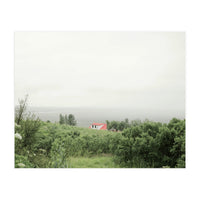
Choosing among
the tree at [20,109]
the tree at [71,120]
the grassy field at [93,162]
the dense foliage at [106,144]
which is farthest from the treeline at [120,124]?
Result: the tree at [20,109]

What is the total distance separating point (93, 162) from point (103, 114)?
0.90 meters

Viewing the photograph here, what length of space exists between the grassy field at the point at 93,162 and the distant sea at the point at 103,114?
639 mm

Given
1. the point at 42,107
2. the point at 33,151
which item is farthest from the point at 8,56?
the point at 33,151

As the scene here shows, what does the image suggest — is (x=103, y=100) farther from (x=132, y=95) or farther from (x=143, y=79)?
(x=143, y=79)

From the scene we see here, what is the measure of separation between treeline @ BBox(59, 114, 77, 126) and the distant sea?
0.06 meters

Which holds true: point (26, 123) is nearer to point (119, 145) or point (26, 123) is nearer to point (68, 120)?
point (68, 120)

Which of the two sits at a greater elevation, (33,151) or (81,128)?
(81,128)

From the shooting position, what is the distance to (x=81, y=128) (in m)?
3.86

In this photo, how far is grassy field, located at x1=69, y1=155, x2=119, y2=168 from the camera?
3744 millimetres

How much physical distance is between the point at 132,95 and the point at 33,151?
2.10 meters

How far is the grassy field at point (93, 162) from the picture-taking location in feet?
12.3

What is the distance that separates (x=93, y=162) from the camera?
12.3 feet

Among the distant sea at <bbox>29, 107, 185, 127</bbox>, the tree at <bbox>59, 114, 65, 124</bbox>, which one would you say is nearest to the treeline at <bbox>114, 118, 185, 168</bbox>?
the distant sea at <bbox>29, 107, 185, 127</bbox>

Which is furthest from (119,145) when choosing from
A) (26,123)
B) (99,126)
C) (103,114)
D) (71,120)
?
(26,123)
